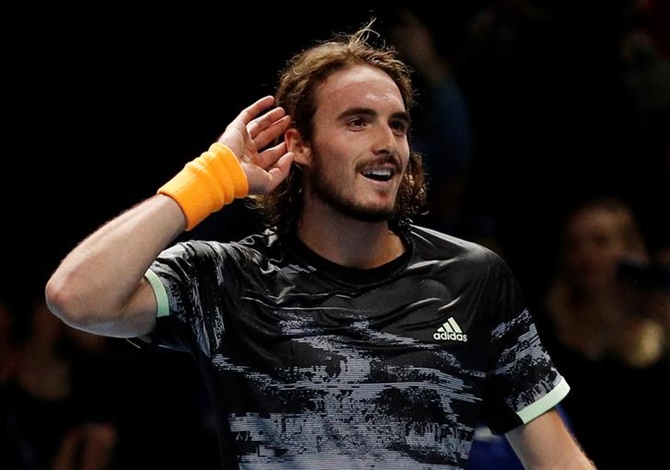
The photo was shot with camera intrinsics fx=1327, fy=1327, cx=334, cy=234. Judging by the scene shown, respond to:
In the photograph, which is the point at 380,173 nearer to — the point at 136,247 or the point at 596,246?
the point at 136,247

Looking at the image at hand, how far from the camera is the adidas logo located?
3277 mm

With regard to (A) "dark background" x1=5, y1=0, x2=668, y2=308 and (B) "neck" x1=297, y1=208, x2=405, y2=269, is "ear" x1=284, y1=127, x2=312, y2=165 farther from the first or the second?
(A) "dark background" x1=5, y1=0, x2=668, y2=308

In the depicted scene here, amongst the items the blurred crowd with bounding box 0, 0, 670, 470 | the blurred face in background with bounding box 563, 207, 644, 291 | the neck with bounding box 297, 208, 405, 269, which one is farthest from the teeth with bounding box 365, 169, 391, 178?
the blurred face in background with bounding box 563, 207, 644, 291

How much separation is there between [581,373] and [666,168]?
7.10ft

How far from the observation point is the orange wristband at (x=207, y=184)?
314 centimetres

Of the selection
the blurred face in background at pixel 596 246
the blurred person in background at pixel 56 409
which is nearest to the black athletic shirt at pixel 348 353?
the blurred face in background at pixel 596 246

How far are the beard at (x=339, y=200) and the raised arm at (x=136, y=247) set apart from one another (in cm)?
18

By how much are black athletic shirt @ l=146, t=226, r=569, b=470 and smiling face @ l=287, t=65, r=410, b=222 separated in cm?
17

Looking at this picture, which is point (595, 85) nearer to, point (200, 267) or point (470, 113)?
point (470, 113)

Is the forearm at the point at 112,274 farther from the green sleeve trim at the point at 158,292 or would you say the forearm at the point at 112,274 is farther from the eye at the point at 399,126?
the eye at the point at 399,126

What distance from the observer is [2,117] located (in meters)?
6.13

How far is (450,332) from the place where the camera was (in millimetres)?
3287

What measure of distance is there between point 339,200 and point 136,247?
2.04ft

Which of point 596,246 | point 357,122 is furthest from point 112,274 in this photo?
point 596,246
